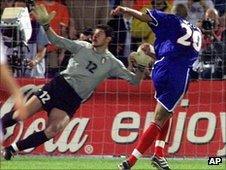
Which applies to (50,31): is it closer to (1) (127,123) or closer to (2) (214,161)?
(2) (214,161)

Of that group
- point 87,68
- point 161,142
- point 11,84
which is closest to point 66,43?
point 87,68

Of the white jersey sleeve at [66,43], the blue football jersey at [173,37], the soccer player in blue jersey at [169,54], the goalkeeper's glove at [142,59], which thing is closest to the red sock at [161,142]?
the soccer player in blue jersey at [169,54]

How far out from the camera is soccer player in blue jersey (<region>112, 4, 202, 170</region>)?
1147 centimetres

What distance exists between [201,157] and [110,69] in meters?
2.80

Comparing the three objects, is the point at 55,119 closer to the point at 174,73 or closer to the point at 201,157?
the point at 174,73

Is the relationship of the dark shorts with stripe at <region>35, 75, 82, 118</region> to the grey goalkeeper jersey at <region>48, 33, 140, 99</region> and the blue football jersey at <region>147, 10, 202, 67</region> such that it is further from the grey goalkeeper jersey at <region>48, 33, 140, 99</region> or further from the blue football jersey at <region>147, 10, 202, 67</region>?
the blue football jersey at <region>147, 10, 202, 67</region>

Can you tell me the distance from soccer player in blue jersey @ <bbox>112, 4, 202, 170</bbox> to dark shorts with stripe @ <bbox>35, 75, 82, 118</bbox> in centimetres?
134

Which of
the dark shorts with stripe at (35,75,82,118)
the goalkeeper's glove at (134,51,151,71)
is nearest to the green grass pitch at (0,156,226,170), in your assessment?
the dark shorts with stripe at (35,75,82,118)

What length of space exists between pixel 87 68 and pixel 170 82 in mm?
1623

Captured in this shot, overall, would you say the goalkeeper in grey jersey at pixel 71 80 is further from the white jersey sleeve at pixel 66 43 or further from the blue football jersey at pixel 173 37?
the blue football jersey at pixel 173 37

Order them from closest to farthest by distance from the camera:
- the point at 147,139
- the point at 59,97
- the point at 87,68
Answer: the point at 147,139 < the point at 59,97 < the point at 87,68

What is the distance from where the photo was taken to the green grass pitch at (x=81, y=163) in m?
12.3

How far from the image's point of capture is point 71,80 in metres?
12.7

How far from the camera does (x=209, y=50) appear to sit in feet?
51.6
